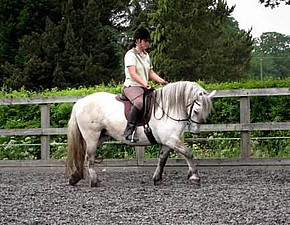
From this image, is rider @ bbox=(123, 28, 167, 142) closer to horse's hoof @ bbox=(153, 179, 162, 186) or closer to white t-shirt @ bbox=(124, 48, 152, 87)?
white t-shirt @ bbox=(124, 48, 152, 87)

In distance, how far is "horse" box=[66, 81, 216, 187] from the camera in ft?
26.2

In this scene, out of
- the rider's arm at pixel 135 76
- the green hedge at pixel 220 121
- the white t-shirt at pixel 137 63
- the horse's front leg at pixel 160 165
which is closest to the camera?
the rider's arm at pixel 135 76

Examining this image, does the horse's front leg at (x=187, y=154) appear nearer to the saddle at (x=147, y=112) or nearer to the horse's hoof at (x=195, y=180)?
the horse's hoof at (x=195, y=180)

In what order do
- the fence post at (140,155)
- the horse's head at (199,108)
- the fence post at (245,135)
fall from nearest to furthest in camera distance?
1. the horse's head at (199,108)
2. the fence post at (245,135)
3. the fence post at (140,155)

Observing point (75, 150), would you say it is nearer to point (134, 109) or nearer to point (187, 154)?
point (134, 109)

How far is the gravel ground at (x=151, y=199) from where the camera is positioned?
539cm

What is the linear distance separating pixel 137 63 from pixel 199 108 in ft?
3.45

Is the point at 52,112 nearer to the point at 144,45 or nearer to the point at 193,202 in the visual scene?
the point at 144,45

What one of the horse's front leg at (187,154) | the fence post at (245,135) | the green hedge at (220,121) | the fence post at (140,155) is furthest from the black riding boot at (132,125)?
the green hedge at (220,121)

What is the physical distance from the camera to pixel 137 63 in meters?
8.30

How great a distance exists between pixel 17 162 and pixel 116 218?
5.93 meters

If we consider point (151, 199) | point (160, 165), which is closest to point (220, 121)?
point (160, 165)

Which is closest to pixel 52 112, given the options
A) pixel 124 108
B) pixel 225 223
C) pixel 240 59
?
pixel 124 108

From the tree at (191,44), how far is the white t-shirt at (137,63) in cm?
2488
